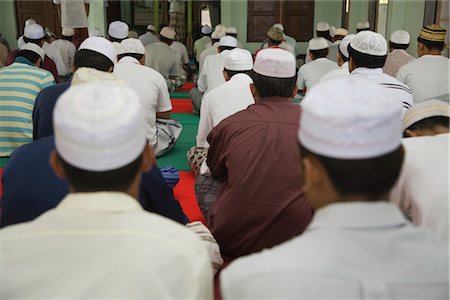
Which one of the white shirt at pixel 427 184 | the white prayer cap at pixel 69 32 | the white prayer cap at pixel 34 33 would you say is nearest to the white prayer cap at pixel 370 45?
the white shirt at pixel 427 184

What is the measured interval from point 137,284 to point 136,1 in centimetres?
981

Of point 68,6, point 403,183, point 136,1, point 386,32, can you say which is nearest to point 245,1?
point 136,1

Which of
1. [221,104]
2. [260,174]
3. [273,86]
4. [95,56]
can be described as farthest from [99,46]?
[260,174]

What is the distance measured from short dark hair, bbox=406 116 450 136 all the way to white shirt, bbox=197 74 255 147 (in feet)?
4.53

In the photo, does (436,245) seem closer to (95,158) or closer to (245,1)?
(95,158)

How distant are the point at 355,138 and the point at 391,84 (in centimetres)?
209

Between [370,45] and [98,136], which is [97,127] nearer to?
[98,136]

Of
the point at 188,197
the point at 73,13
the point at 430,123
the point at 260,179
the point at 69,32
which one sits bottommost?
the point at 188,197

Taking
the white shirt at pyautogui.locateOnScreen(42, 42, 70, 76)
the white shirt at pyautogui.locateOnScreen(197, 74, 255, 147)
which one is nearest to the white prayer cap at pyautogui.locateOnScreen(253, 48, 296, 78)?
the white shirt at pyautogui.locateOnScreen(197, 74, 255, 147)

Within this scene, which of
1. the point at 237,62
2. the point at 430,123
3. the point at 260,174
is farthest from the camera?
the point at 237,62

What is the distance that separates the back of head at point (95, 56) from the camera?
9.26 feet

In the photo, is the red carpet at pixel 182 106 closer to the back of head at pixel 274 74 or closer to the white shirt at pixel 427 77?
the white shirt at pixel 427 77

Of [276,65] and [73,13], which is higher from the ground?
[73,13]

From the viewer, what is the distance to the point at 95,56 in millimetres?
2822
